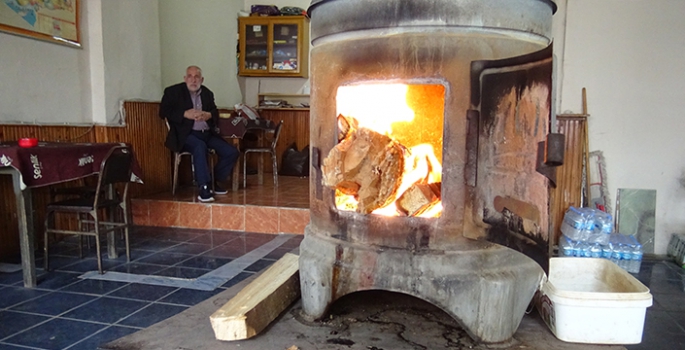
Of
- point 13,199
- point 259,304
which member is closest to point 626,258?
point 259,304

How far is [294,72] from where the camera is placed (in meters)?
7.20

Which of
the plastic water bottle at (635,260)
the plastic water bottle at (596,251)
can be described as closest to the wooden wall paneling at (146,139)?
the plastic water bottle at (596,251)

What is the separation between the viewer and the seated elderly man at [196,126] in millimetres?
4805

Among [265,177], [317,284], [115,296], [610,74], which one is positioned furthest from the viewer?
[265,177]

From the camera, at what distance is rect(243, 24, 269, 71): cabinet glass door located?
23.9 feet

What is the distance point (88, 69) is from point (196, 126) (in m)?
1.13

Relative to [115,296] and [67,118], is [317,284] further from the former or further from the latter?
[67,118]

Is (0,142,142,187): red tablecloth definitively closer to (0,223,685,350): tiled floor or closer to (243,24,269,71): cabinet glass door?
(0,223,685,350): tiled floor

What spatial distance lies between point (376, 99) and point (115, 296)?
189 cm

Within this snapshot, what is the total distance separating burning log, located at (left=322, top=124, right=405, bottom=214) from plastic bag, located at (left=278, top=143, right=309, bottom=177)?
497 cm

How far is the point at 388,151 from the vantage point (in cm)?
187

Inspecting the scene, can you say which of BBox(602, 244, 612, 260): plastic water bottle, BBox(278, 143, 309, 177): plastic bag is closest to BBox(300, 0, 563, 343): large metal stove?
BBox(602, 244, 612, 260): plastic water bottle

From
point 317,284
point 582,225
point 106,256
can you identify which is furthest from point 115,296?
point 582,225

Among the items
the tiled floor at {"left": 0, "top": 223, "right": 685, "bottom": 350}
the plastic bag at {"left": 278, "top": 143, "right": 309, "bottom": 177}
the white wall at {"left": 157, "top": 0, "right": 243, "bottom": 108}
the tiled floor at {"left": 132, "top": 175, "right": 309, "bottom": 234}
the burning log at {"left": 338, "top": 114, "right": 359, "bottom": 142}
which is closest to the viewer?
the burning log at {"left": 338, "top": 114, "right": 359, "bottom": 142}
